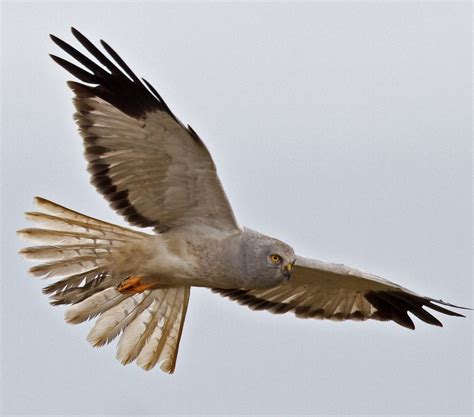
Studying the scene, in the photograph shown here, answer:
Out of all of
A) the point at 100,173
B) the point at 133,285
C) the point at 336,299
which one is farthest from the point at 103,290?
the point at 336,299

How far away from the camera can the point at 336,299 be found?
46.3 ft

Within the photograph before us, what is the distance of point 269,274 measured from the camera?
475 inches

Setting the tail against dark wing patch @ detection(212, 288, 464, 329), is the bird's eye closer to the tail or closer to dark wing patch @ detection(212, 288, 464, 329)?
the tail

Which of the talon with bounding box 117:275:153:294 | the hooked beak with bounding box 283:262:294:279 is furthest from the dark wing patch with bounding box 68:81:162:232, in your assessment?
the hooked beak with bounding box 283:262:294:279

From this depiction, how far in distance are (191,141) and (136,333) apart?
2.46 meters

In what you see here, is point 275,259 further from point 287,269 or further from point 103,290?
point 103,290

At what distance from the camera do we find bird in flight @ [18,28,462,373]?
1182 cm

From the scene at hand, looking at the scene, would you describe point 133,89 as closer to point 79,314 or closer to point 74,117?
point 74,117

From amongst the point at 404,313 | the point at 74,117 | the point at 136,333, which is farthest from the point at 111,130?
the point at 404,313

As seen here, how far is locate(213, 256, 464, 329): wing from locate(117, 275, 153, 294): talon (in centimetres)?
120

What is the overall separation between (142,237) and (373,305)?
2814 mm

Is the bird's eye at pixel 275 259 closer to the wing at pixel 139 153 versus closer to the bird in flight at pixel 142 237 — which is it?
the bird in flight at pixel 142 237

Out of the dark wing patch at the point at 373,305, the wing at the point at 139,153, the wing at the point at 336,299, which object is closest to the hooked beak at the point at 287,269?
the wing at the point at 139,153

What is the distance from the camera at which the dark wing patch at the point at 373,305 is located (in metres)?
13.8
